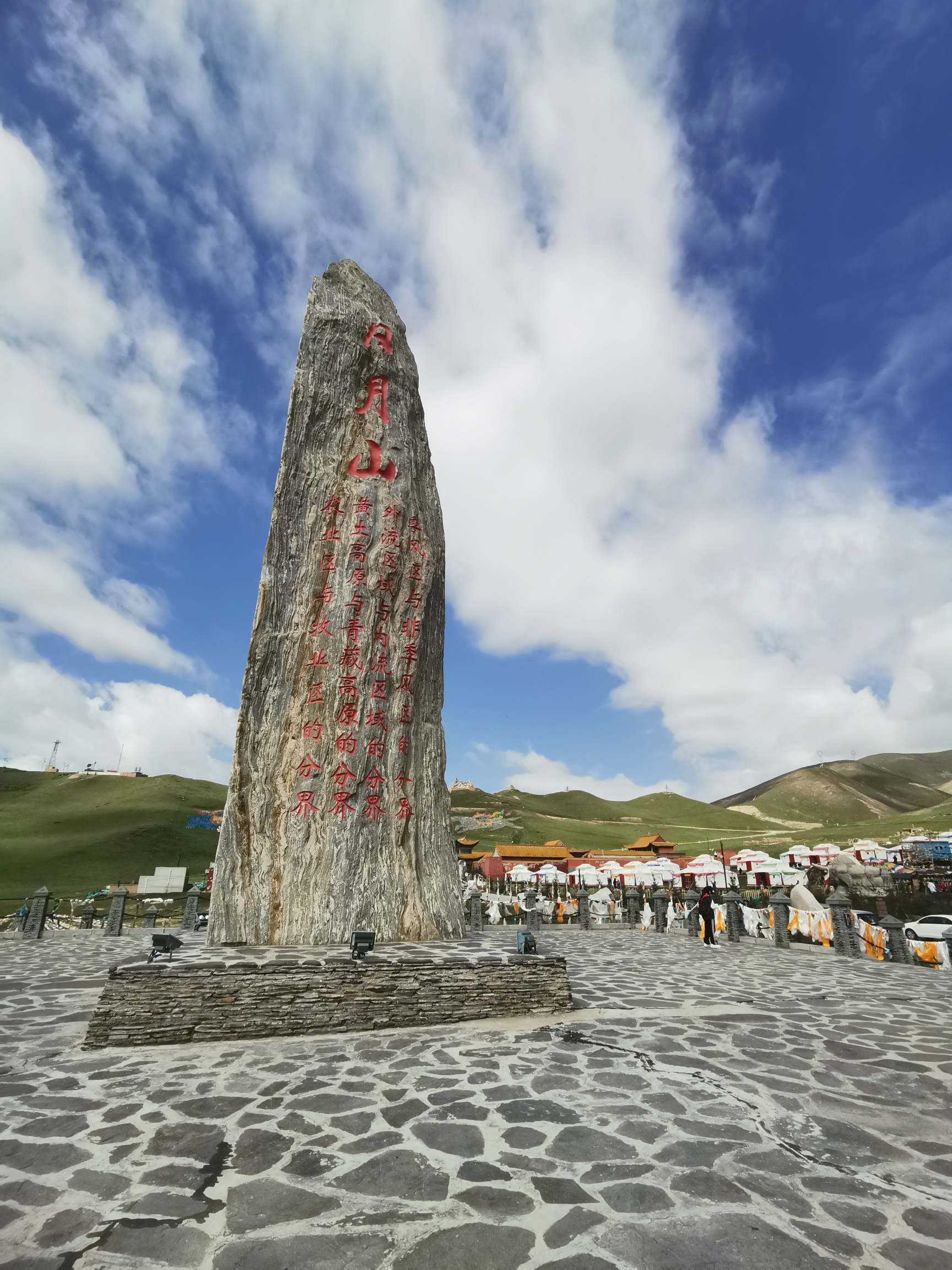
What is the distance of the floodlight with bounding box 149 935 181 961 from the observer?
688 centimetres

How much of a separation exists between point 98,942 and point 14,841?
38.3 m

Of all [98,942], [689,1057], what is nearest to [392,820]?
[689,1057]

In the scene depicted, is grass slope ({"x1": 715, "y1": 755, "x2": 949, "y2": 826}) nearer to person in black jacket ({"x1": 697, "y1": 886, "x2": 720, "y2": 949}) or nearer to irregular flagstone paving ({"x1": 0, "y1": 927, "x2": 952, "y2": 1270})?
person in black jacket ({"x1": 697, "y1": 886, "x2": 720, "y2": 949})

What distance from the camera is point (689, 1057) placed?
5914 millimetres

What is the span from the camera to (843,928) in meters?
14.2

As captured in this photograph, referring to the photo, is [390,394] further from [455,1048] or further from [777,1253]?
[777,1253]

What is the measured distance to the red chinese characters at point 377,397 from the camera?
11.6 metres

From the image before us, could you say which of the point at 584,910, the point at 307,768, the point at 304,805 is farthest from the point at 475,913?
the point at 307,768

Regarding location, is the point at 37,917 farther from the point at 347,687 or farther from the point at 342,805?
the point at 347,687

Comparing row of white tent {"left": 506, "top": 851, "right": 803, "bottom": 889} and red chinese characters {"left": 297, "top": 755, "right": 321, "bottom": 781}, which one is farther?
row of white tent {"left": 506, "top": 851, "right": 803, "bottom": 889}

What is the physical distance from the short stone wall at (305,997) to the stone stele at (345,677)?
203cm

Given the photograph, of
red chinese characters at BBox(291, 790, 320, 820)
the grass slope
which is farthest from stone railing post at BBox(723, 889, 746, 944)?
the grass slope

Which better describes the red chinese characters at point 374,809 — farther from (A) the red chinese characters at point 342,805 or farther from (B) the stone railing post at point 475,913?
(B) the stone railing post at point 475,913

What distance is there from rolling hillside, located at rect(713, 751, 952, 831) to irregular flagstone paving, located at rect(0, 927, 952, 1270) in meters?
108
